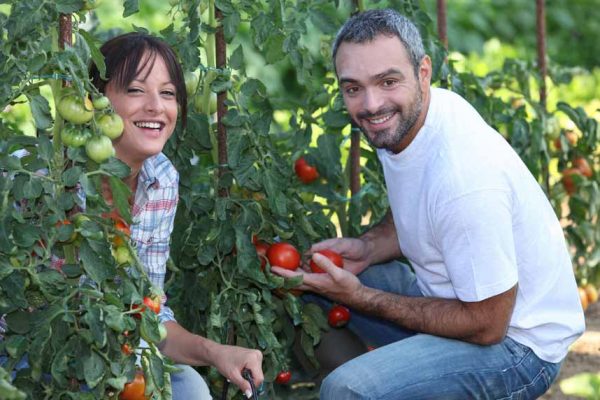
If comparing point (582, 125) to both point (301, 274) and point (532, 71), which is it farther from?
point (301, 274)

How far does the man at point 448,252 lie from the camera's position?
2.31 metres

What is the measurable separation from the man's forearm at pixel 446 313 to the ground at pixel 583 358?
879mm

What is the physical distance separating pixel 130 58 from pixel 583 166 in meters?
1.88

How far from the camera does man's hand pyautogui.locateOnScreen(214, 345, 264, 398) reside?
7.13 feet

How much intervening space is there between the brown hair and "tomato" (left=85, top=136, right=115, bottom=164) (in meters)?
0.45

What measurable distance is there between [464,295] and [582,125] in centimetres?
146

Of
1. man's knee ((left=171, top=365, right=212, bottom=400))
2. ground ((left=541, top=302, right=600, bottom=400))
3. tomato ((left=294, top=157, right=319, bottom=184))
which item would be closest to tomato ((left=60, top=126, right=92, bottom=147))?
man's knee ((left=171, top=365, right=212, bottom=400))

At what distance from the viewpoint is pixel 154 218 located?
2410 mm

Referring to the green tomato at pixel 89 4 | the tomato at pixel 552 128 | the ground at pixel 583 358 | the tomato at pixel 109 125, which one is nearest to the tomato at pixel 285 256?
the tomato at pixel 109 125

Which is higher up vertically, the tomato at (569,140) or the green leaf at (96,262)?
the green leaf at (96,262)

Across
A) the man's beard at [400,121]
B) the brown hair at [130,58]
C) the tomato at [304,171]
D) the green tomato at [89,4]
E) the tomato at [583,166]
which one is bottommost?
the tomato at [583,166]

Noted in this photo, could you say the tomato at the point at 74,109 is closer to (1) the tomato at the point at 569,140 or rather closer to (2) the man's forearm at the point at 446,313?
(2) the man's forearm at the point at 446,313

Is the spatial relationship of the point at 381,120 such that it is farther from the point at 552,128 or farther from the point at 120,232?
the point at 552,128

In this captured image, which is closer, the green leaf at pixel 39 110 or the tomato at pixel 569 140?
the green leaf at pixel 39 110
